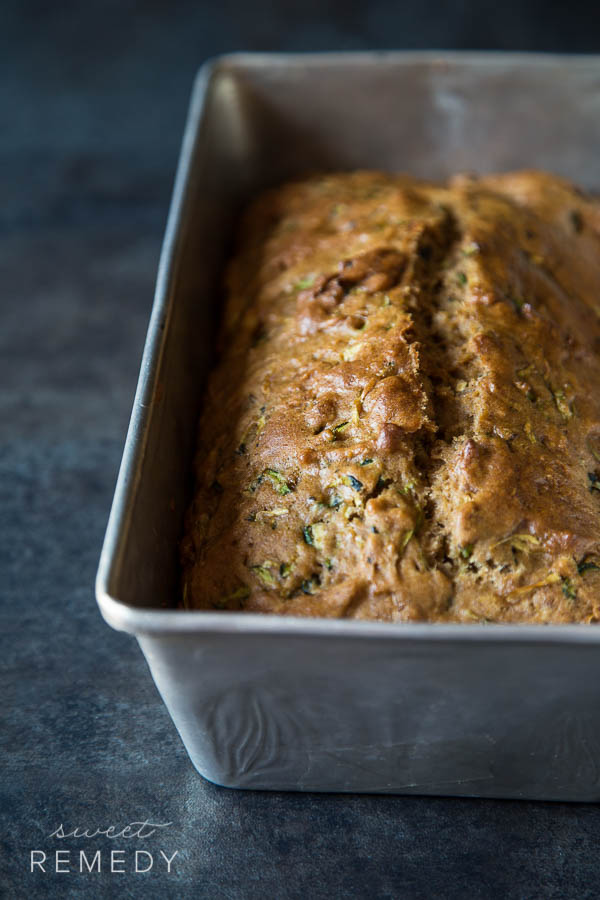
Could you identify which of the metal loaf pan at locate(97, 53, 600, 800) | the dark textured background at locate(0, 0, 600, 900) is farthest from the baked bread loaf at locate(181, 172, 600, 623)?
the dark textured background at locate(0, 0, 600, 900)

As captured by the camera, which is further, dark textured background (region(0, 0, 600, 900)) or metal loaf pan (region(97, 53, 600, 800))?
dark textured background (region(0, 0, 600, 900))

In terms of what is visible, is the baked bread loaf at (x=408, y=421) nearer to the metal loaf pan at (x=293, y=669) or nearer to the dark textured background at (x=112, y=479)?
the metal loaf pan at (x=293, y=669)

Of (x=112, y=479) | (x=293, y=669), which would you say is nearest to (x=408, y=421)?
(x=293, y=669)

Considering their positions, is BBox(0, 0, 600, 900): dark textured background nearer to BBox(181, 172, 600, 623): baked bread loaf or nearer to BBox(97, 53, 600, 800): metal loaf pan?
BBox(97, 53, 600, 800): metal loaf pan

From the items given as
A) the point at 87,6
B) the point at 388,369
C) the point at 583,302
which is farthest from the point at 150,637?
the point at 87,6

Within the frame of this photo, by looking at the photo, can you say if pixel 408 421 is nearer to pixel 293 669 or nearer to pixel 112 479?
pixel 293 669

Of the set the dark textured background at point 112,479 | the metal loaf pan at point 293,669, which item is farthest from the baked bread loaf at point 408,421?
the dark textured background at point 112,479
